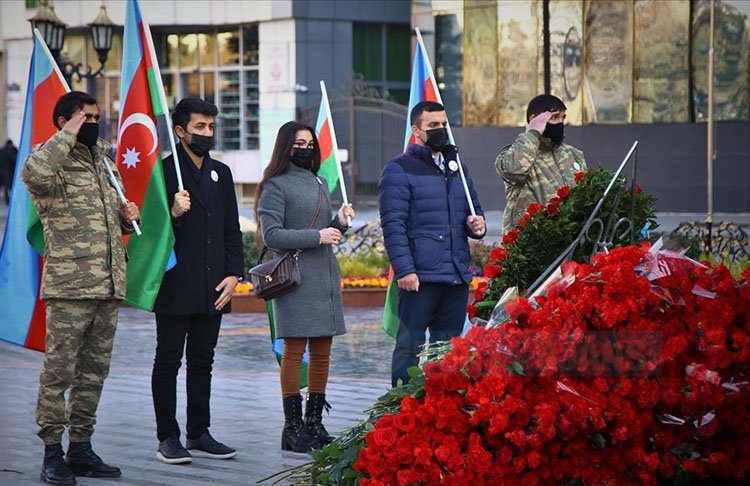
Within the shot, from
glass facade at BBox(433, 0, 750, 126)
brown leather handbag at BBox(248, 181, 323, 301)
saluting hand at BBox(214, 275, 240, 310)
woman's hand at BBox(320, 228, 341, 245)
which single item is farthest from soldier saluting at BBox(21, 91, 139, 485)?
glass facade at BBox(433, 0, 750, 126)

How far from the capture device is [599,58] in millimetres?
30438

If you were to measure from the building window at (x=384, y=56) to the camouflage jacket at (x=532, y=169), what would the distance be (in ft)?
107

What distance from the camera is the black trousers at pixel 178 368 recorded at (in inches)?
292

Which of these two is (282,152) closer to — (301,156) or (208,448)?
(301,156)

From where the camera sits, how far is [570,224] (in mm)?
5195

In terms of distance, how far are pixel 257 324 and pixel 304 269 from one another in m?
6.25

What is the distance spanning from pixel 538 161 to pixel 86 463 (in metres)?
3.12

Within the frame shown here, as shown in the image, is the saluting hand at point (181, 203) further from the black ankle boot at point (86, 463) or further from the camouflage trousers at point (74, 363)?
the black ankle boot at point (86, 463)

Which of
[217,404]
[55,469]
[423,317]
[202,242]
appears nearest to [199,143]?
[202,242]

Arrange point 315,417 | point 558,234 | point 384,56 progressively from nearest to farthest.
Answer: point 558,234 < point 315,417 < point 384,56

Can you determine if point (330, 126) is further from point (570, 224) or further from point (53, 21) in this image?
point (53, 21)

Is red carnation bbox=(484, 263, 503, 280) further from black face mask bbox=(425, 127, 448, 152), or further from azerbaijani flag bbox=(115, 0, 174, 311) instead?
black face mask bbox=(425, 127, 448, 152)

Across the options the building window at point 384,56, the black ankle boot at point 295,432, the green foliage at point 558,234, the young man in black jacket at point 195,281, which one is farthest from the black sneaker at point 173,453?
the building window at point 384,56

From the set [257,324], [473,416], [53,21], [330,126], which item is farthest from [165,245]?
[53,21]
